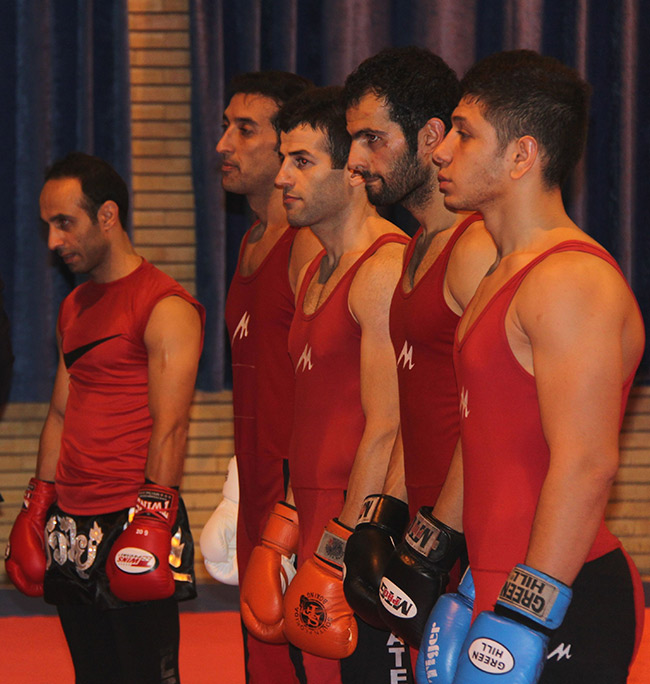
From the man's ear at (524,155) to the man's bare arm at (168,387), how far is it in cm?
158

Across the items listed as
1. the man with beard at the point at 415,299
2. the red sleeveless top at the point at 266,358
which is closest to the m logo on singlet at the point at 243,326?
the red sleeveless top at the point at 266,358

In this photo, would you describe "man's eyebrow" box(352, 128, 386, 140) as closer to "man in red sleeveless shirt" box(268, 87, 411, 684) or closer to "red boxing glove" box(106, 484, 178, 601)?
"man in red sleeveless shirt" box(268, 87, 411, 684)

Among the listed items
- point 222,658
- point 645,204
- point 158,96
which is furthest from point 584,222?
point 222,658

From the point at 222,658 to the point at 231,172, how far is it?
199 centimetres

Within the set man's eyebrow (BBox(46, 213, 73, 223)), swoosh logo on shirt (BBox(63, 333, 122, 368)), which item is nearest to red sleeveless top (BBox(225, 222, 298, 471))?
swoosh logo on shirt (BBox(63, 333, 122, 368))

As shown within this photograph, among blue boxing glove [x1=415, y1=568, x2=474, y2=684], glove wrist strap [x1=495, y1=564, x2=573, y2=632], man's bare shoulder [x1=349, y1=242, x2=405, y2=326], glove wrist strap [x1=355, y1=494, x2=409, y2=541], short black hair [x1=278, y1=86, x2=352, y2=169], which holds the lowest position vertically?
blue boxing glove [x1=415, y1=568, x2=474, y2=684]

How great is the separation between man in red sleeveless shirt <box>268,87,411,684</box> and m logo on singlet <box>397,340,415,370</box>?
0.40 feet

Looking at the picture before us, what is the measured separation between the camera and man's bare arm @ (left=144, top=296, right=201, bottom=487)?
308 centimetres

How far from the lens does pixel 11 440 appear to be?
16.5ft

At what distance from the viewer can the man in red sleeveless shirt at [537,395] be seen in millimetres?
1548

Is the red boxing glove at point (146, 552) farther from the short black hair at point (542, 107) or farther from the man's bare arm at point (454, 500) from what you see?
the short black hair at point (542, 107)

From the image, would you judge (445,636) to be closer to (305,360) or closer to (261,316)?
(305,360)

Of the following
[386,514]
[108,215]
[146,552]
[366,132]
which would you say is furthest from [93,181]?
[386,514]

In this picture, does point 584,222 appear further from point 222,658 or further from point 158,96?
point 222,658
